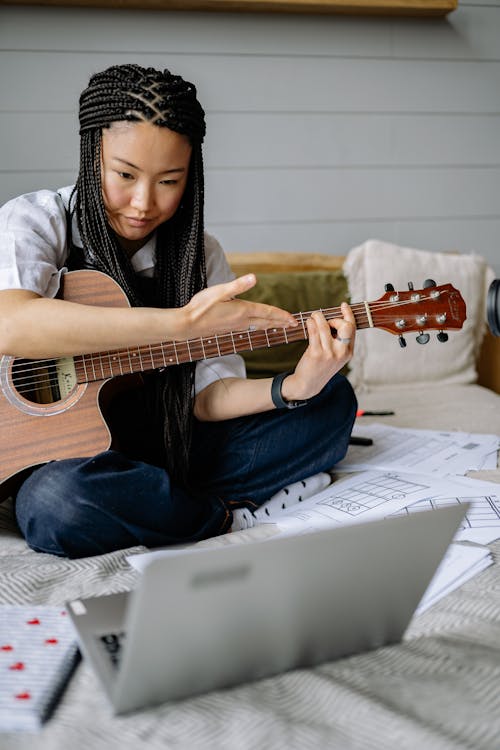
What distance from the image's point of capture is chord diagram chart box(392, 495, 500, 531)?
101 centimetres

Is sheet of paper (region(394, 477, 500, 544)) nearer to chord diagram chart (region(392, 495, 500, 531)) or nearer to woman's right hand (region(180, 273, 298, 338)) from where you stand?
chord diagram chart (region(392, 495, 500, 531))

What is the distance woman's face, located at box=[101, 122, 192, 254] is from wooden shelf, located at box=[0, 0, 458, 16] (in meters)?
1.02

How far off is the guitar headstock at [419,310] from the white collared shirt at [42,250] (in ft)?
1.00

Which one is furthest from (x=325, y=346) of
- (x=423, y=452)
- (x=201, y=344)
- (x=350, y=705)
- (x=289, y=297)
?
(x=289, y=297)

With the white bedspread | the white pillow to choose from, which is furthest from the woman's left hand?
the white pillow

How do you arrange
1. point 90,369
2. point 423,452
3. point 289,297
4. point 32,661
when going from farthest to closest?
point 289,297 < point 423,452 < point 90,369 < point 32,661

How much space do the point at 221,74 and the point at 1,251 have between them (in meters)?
1.22

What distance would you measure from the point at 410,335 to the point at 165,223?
38.1 inches

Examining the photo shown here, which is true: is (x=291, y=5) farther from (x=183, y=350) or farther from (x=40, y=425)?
(x=40, y=425)

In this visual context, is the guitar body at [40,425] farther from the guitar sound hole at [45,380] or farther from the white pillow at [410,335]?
the white pillow at [410,335]

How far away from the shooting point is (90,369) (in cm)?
108

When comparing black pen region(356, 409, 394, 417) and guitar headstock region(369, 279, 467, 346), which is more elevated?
guitar headstock region(369, 279, 467, 346)

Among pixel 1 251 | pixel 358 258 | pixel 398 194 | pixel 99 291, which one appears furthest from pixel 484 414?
pixel 1 251

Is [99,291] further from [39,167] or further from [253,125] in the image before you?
[253,125]
